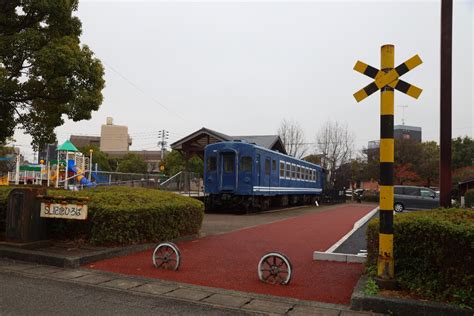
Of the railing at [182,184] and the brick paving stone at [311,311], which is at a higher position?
the railing at [182,184]

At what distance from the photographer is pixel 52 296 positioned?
16.2 ft

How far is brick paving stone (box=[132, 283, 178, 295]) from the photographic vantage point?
5277 mm

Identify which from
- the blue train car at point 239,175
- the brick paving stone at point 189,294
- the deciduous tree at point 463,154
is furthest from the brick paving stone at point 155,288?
the deciduous tree at point 463,154

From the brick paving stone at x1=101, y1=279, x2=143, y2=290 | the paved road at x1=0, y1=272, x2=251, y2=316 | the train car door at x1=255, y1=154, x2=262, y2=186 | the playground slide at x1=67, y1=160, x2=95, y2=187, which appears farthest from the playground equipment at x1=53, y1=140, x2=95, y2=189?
the paved road at x1=0, y1=272, x2=251, y2=316

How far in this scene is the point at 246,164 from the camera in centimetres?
1850

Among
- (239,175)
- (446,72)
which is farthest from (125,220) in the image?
(239,175)

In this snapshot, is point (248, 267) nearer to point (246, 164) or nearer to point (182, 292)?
point (182, 292)

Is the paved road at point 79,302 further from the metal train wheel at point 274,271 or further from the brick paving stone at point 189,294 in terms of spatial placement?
the metal train wheel at point 274,271

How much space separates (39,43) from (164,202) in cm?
462

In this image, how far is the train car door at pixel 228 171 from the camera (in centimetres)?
1869

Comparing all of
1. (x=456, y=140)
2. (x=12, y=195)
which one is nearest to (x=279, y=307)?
(x=12, y=195)

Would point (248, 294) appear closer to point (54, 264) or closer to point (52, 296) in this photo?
point (52, 296)

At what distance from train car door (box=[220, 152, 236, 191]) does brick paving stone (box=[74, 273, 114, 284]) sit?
41.8 ft

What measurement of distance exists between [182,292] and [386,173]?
292 centimetres
